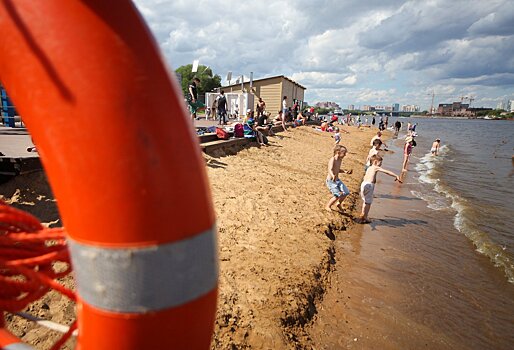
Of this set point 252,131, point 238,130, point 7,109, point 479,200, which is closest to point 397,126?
point 479,200

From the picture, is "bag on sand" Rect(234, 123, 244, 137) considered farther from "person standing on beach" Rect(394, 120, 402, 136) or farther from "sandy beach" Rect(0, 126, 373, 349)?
"person standing on beach" Rect(394, 120, 402, 136)

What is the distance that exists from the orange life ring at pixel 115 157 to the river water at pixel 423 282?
2964 mm

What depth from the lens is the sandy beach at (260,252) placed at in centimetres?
320

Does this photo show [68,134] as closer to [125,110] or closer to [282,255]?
[125,110]

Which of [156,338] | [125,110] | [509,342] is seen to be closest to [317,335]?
[509,342]

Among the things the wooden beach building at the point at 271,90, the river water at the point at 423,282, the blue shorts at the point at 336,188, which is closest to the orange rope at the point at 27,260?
the river water at the point at 423,282

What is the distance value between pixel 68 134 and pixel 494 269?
7.11 meters

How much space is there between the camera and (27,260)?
4.52 feet

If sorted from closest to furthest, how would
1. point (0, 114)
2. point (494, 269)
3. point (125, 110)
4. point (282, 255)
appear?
point (125, 110)
point (282, 255)
point (494, 269)
point (0, 114)

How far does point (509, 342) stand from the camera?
382 cm

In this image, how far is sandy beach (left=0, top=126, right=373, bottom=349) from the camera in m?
3.20

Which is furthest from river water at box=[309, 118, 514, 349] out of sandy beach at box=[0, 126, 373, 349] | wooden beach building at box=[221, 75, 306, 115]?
wooden beach building at box=[221, 75, 306, 115]

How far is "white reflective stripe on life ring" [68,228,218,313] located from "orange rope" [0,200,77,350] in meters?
0.50

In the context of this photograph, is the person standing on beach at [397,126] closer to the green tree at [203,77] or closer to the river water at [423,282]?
the river water at [423,282]
